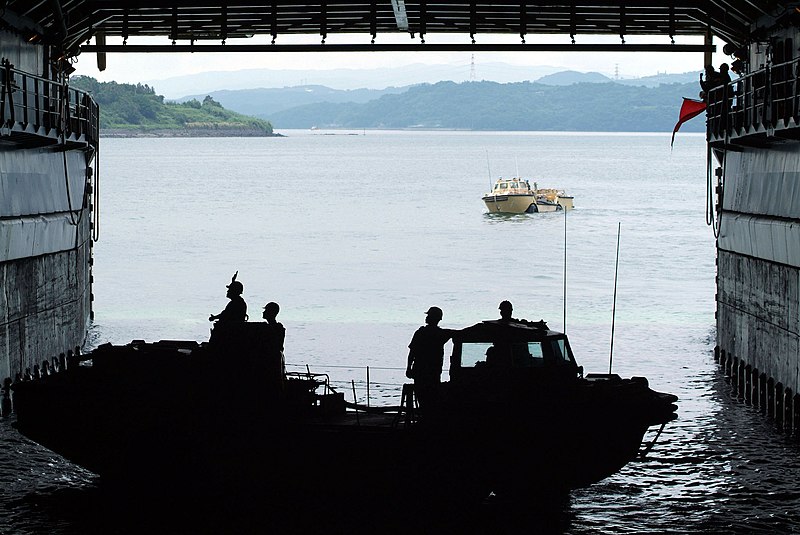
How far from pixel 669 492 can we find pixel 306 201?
109 m

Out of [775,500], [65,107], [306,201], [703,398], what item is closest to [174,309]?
[65,107]

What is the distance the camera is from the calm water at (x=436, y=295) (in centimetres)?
2188

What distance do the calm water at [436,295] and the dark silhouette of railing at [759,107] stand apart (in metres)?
4.55

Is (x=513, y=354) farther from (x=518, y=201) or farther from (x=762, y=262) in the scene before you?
(x=518, y=201)

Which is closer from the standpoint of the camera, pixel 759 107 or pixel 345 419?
pixel 345 419

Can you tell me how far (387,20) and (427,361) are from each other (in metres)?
17.1

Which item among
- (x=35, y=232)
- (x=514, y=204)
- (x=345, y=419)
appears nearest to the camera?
(x=345, y=419)

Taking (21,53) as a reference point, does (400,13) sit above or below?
above

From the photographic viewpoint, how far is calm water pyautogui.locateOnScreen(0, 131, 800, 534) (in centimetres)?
2188

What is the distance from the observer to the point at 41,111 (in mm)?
28078

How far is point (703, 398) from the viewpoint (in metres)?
32.6

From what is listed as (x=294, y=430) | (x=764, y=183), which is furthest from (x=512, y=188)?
(x=294, y=430)

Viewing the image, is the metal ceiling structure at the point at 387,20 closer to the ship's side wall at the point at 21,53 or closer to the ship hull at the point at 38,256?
the ship's side wall at the point at 21,53

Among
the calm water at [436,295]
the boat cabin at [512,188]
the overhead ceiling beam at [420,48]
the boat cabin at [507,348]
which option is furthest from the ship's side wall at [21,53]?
the boat cabin at [512,188]
